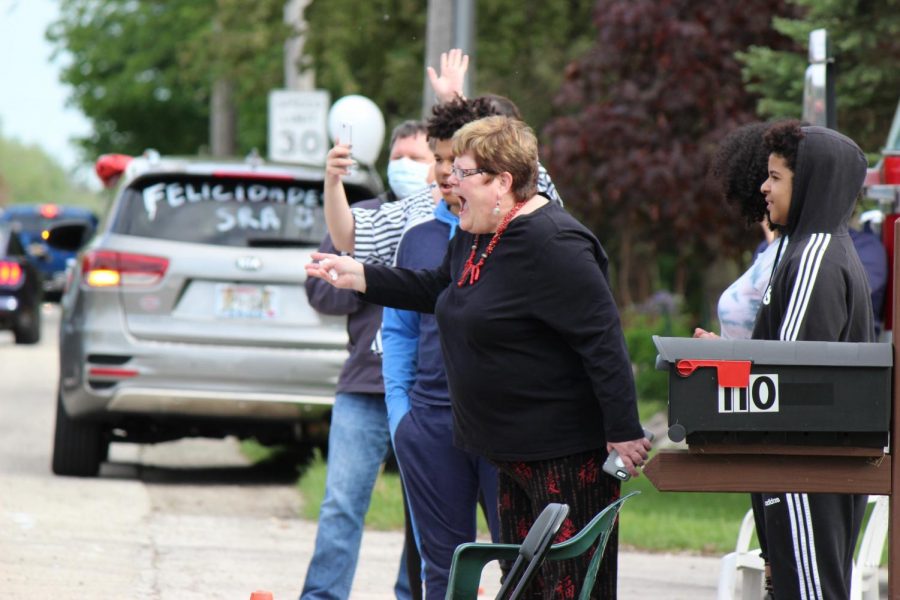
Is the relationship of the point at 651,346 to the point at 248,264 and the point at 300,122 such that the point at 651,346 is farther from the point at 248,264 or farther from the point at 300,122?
the point at 248,264

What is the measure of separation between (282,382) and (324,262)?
4516mm

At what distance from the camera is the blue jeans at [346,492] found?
6.05 metres

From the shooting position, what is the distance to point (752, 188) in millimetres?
5152

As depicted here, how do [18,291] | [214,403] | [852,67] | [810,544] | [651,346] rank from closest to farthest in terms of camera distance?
[810,544]
[214,403]
[852,67]
[651,346]
[18,291]

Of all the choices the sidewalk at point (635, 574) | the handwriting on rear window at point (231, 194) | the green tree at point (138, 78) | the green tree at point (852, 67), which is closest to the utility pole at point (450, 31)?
the green tree at point (852, 67)

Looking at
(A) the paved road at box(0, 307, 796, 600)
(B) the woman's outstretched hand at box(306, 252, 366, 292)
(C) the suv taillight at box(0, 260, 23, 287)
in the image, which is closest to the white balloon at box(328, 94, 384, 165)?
(A) the paved road at box(0, 307, 796, 600)

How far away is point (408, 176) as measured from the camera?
611 cm

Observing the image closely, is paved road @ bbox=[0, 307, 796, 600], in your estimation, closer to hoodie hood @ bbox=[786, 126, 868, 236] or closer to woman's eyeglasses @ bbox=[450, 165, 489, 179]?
woman's eyeglasses @ bbox=[450, 165, 489, 179]

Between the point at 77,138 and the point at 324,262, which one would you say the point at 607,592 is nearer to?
the point at 324,262

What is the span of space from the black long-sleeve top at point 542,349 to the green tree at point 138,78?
71.1ft

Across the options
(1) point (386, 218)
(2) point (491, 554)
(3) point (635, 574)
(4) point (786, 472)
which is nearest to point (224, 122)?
(3) point (635, 574)

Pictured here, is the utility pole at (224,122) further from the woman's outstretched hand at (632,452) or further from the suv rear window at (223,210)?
the woman's outstretched hand at (632,452)

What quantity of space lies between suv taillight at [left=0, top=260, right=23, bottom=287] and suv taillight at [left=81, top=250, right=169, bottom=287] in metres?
14.5

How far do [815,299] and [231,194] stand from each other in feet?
19.1
